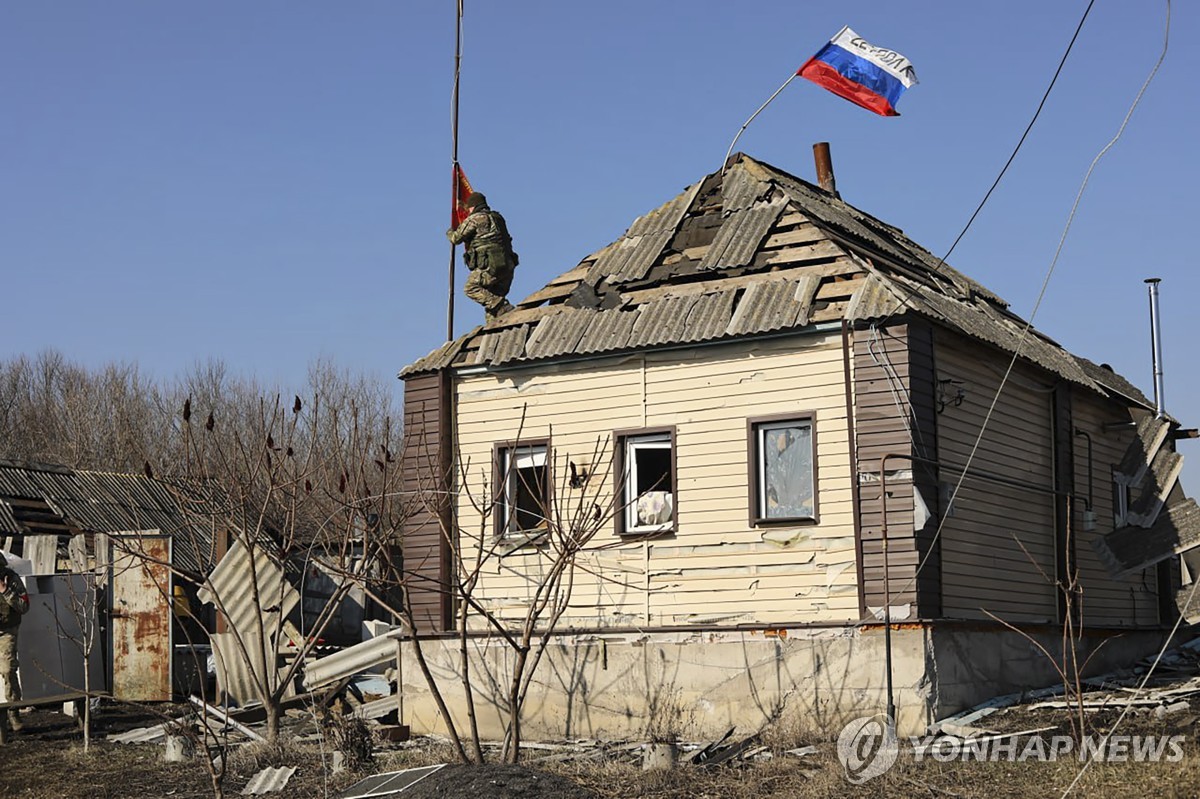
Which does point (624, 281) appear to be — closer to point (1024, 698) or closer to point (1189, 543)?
point (1024, 698)

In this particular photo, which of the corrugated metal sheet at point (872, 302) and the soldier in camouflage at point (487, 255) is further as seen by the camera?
the soldier in camouflage at point (487, 255)

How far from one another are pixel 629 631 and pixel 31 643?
27.5ft

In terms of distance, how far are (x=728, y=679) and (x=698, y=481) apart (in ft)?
7.40

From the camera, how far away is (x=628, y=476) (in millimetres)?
16547

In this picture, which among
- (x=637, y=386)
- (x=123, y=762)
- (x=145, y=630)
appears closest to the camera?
(x=123, y=762)

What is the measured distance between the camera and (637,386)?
54.7 ft

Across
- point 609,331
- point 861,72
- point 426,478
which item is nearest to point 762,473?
point 609,331

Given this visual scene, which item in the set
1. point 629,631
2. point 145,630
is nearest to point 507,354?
point 629,631

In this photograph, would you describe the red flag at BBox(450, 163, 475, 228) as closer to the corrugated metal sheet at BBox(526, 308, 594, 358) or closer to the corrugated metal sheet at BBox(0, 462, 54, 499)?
the corrugated metal sheet at BBox(526, 308, 594, 358)

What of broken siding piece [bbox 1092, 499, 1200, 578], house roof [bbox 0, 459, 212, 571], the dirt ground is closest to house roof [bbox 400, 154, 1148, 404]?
broken siding piece [bbox 1092, 499, 1200, 578]

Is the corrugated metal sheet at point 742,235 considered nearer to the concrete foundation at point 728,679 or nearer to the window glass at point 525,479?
the window glass at point 525,479

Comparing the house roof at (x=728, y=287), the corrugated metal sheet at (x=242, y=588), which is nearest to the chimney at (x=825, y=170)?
the house roof at (x=728, y=287)

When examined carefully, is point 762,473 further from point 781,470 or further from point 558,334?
point 558,334

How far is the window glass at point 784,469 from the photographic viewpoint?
1555cm
